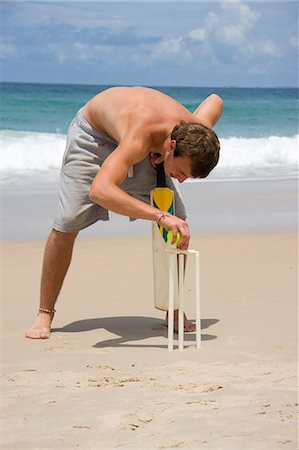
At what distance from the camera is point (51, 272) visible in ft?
18.5

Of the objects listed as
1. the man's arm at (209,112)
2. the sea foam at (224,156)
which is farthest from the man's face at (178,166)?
the sea foam at (224,156)

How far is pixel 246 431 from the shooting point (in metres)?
3.90

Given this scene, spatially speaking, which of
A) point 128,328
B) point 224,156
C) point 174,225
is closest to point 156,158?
point 174,225

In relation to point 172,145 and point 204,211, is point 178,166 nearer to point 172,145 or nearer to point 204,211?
point 172,145

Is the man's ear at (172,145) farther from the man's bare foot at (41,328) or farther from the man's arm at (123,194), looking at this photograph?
the man's bare foot at (41,328)

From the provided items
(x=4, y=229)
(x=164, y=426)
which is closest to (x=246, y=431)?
(x=164, y=426)

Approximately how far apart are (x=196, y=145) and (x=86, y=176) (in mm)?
818

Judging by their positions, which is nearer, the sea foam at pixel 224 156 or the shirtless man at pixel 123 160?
the shirtless man at pixel 123 160

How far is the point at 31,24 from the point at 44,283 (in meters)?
37.2

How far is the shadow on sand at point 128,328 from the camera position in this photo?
5402 mm

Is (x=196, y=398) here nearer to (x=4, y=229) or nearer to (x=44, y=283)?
(x=44, y=283)

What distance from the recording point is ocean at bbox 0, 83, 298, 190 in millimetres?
15672

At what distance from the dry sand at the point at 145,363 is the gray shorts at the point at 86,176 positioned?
699 millimetres

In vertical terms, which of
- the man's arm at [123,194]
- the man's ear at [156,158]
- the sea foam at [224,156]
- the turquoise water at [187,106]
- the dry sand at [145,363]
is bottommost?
the dry sand at [145,363]
